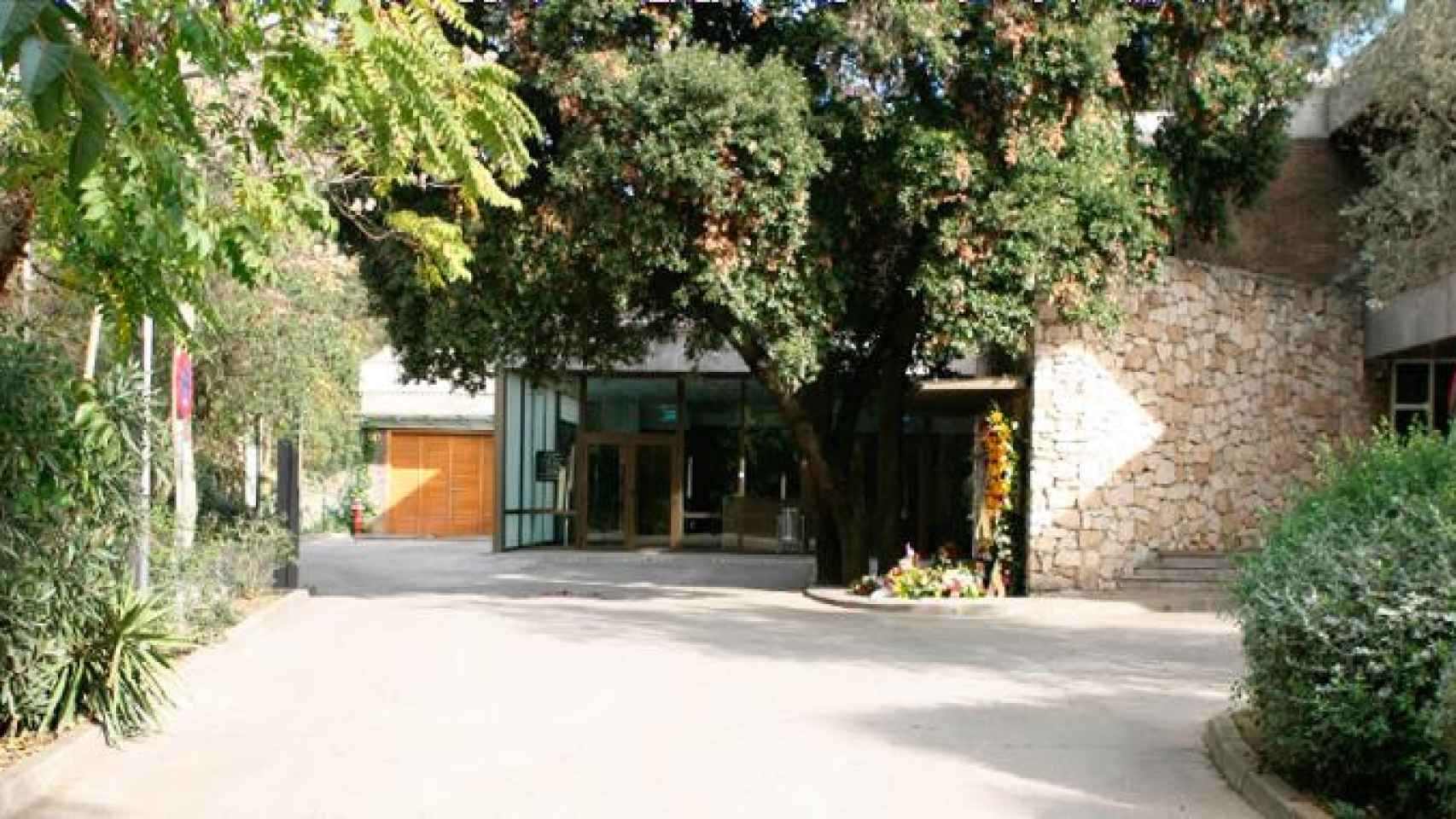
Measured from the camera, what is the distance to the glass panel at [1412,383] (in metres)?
22.0

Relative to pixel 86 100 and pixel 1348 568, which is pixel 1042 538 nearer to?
pixel 1348 568

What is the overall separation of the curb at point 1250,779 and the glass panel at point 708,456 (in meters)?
25.0

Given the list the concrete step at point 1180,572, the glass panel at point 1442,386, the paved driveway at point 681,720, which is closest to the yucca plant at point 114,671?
the paved driveway at point 681,720

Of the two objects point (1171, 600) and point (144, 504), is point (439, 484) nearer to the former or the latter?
point (1171, 600)

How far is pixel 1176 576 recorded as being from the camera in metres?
20.7

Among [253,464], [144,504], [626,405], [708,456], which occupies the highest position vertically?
[626,405]

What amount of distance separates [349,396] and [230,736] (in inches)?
897

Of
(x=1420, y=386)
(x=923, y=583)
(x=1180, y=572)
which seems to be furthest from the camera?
(x=1420, y=386)

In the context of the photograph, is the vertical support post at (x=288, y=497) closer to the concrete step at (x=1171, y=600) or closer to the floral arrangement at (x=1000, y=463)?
the floral arrangement at (x=1000, y=463)

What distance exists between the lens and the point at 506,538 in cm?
3369

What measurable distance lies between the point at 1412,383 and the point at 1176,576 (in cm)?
484

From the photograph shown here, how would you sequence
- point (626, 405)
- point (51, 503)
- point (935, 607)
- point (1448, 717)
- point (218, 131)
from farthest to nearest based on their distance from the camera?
1. point (626, 405)
2. point (935, 607)
3. point (218, 131)
4. point (51, 503)
5. point (1448, 717)

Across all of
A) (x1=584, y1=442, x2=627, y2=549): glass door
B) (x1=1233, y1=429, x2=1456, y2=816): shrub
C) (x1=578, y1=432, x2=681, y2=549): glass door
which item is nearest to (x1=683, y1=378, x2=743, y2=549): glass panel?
(x1=578, y1=432, x2=681, y2=549): glass door

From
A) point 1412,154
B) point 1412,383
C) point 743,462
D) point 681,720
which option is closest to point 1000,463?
point 1412,383
